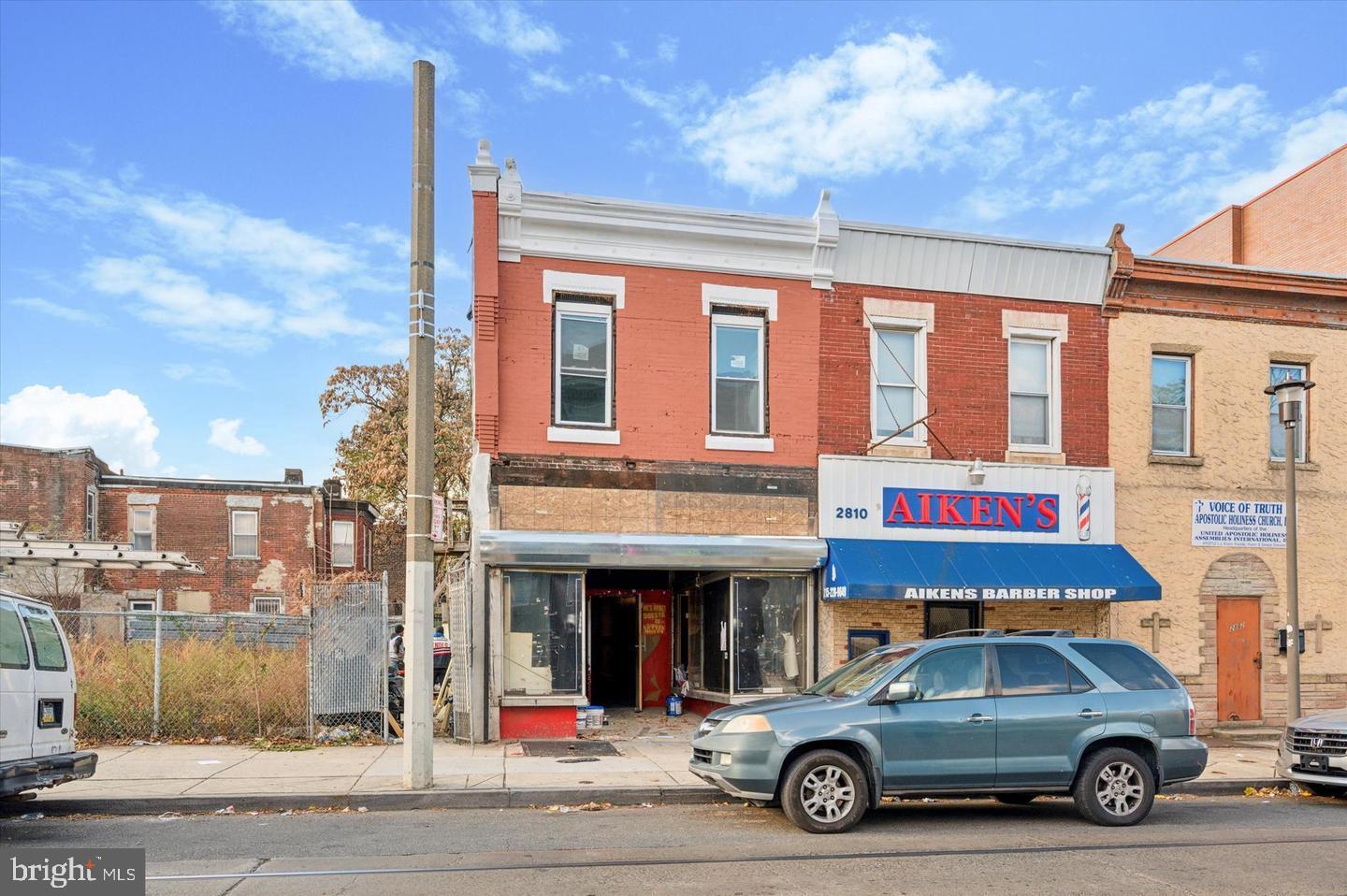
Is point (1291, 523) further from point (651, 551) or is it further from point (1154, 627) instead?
point (651, 551)

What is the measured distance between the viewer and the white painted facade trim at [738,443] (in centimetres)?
1655

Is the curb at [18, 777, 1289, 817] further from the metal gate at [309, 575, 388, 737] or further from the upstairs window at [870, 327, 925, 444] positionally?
the upstairs window at [870, 327, 925, 444]

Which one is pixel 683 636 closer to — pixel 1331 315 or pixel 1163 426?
pixel 1163 426

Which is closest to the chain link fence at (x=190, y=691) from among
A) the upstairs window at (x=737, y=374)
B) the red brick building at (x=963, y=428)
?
the upstairs window at (x=737, y=374)

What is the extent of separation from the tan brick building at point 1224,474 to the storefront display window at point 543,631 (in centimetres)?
863

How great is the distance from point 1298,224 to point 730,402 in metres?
16.0

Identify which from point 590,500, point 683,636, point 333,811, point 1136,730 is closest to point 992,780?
point 1136,730

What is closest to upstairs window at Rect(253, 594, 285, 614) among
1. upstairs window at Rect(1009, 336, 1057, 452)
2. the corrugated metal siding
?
the corrugated metal siding

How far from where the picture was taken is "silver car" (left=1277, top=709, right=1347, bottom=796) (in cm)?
1194

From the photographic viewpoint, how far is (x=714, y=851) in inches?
348

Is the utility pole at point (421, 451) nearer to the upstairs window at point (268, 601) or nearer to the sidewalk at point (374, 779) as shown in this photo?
the sidewalk at point (374, 779)

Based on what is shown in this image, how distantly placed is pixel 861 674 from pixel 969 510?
713 centimetres

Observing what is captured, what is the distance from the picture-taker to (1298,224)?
25.1 meters

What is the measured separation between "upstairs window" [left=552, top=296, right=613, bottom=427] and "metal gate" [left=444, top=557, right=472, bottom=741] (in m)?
2.83
